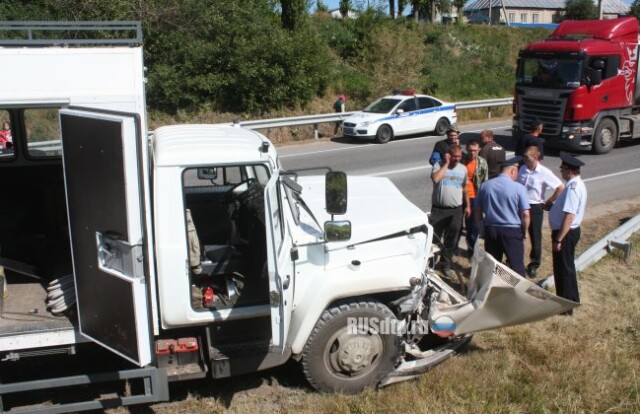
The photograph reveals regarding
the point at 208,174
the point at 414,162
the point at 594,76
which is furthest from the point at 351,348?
the point at 594,76

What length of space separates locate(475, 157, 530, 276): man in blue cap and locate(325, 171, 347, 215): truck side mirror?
9.69 feet

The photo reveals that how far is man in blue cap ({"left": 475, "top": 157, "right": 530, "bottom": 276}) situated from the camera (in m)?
6.78

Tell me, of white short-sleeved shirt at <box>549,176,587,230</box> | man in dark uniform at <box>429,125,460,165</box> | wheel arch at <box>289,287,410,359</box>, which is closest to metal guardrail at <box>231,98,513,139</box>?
man in dark uniform at <box>429,125,460,165</box>

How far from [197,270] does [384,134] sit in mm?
15673

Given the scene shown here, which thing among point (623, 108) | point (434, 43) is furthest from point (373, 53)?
point (623, 108)

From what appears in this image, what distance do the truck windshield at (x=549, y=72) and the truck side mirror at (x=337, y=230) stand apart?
538 inches

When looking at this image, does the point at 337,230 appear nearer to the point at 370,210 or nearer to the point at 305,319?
the point at 305,319

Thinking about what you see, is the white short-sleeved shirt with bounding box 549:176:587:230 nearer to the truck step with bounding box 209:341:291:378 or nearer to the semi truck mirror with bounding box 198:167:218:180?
the truck step with bounding box 209:341:291:378

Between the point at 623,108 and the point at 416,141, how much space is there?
5891mm

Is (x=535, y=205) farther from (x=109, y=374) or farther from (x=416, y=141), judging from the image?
(x=416, y=141)

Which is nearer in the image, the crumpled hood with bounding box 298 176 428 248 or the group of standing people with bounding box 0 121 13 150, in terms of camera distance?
the crumpled hood with bounding box 298 176 428 248

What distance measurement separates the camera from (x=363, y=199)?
5.84 m

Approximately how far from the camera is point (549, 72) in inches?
664

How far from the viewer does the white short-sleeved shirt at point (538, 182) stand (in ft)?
25.3
